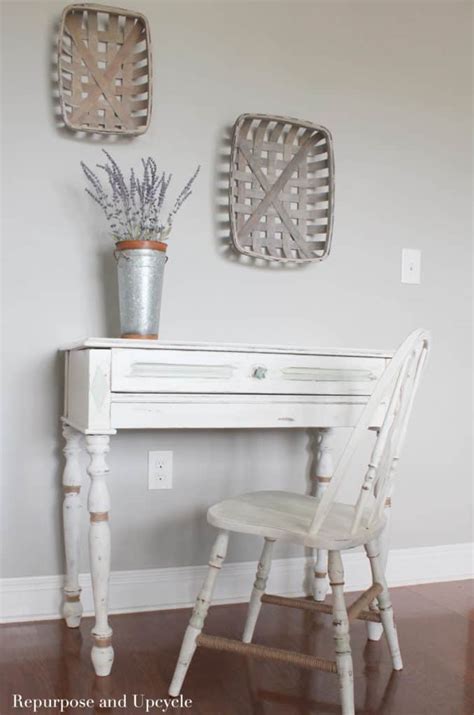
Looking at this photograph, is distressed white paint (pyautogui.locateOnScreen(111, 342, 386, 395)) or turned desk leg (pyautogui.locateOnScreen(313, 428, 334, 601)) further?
turned desk leg (pyautogui.locateOnScreen(313, 428, 334, 601))

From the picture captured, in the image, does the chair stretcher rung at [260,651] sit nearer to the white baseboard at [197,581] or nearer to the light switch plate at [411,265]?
the white baseboard at [197,581]

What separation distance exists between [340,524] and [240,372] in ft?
1.30

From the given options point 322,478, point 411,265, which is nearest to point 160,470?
point 322,478

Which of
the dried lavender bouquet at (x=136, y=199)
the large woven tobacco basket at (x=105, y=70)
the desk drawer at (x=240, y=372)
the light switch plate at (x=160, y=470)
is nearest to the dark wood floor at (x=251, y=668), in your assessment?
the light switch plate at (x=160, y=470)

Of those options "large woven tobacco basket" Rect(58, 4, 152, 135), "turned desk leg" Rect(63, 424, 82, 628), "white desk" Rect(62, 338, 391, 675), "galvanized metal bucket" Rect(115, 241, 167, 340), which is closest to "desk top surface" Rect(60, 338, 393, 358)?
"white desk" Rect(62, 338, 391, 675)

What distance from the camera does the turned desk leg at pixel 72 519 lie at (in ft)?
6.21

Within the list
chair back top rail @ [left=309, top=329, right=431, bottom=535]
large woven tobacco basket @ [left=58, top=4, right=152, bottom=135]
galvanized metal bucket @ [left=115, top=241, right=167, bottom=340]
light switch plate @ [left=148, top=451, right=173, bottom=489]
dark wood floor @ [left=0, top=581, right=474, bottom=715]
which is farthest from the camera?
light switch plate @ [left=148, top=451, right=173, bottom=489]

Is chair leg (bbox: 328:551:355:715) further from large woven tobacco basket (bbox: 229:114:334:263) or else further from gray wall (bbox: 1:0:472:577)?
large woven tobacco basket (bbox: 229:114:334:263)

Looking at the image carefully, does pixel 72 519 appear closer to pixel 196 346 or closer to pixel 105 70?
pixel 196 346

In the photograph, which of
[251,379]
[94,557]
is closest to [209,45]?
[251,379]

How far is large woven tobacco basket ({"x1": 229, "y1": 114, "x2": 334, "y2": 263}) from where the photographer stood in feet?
6.94

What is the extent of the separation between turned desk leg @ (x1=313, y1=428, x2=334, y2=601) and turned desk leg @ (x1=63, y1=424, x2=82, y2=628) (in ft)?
2.18

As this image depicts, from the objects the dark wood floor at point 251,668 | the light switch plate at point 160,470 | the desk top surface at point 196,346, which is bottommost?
the dark wood floor at point 251,668

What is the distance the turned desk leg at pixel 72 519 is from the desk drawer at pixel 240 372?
376mm
